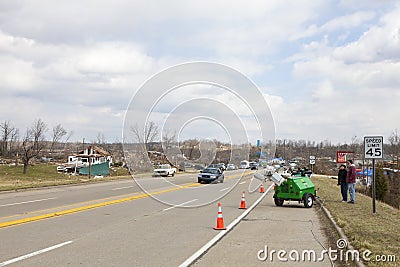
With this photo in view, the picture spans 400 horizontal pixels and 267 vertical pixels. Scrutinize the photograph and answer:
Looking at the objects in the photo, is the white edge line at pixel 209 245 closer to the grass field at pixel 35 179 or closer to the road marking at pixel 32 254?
the road marking at pixel 32 254

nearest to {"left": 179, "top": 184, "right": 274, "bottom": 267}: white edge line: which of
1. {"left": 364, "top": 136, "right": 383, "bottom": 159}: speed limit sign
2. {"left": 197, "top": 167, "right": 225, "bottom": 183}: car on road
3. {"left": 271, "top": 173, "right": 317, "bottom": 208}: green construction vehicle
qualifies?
{"left": 271, "top": 173, "right": 317, "bottom": 208}: green construction vehicle

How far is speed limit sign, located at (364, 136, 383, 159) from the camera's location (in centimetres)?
1684

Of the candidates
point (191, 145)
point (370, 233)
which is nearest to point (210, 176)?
point (191, 145)

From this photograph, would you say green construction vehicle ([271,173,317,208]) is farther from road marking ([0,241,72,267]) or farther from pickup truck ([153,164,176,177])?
pickup truck ([153,164,176,177])

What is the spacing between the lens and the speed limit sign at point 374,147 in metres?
16.8

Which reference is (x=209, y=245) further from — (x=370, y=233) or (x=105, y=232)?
(x=370, y=233)

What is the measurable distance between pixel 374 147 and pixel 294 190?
390cm

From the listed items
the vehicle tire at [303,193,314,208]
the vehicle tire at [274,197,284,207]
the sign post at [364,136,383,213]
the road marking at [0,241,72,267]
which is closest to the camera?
the road marking at [0,241,72,267]

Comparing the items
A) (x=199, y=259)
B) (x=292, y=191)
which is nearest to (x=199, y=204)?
(x=292, y=191)

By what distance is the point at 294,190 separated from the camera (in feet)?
63.0

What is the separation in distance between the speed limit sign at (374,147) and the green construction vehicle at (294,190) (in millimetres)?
3276

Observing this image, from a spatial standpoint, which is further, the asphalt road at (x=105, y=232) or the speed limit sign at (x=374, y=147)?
the speed limit sign at (x=374, y=147)

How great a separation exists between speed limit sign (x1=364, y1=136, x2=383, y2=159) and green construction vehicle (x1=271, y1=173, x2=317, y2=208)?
3276 millimetres

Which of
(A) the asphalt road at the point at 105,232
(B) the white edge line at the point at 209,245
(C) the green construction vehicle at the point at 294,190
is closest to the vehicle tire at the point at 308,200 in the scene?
(C) the green construction vehicle at the point at 294,190
